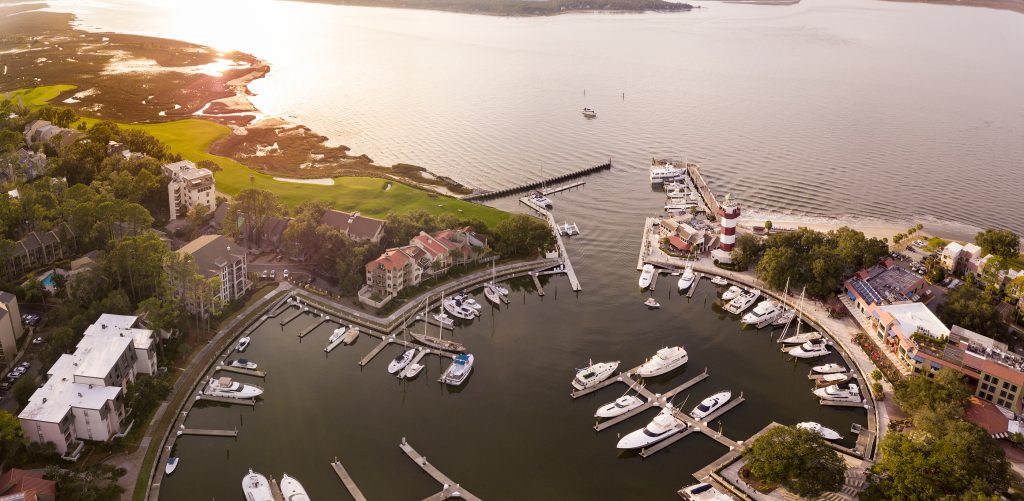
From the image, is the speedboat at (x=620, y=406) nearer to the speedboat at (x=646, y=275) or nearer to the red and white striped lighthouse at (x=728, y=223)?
the speedboat at (x=646, y=275)

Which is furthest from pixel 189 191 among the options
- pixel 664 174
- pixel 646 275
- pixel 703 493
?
pixel 703 493

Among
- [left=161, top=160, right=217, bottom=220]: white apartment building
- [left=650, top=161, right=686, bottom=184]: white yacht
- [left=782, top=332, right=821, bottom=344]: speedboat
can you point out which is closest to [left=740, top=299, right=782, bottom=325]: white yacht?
[left=782, top=332, right=821, bottom=344]: speedboat

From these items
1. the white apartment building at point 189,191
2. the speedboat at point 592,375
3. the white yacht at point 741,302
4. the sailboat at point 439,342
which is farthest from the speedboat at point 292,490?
the white apartment building at point 189,191

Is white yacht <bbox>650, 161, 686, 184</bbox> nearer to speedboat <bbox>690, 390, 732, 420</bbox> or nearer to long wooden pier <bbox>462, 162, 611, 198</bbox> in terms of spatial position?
long wooden pier <bbox>462, 162, 611, 198</bbox>

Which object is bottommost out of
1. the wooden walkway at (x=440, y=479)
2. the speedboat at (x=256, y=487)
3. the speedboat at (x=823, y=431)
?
the speedboat at (x=256, y=487)

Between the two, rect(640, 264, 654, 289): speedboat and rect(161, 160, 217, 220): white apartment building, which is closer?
rect(640, 264, 654, 289): speedboat
